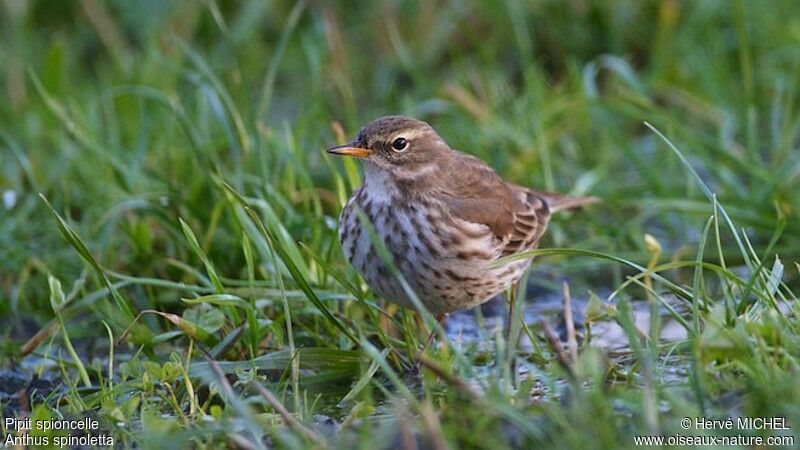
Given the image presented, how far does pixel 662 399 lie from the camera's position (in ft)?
13.3

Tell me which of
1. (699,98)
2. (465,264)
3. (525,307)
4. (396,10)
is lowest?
(525,307)

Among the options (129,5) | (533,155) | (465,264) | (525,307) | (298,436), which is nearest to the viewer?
(298,436)

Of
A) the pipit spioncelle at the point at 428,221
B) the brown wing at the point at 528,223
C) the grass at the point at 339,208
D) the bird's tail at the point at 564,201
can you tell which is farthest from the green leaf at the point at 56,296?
the bird's tail at the point at 564,201

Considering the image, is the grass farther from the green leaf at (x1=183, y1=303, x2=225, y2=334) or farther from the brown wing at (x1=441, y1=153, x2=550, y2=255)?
the brown wing at (x1=441, y1=153, x2=550, y2=255)

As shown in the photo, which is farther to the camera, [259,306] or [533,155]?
[533,155]

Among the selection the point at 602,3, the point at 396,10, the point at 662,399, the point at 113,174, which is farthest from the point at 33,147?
the point at 662,399

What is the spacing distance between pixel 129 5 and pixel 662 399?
6522 mm

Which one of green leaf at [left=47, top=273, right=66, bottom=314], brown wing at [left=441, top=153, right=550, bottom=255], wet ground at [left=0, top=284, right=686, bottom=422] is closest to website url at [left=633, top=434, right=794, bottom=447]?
wet ground at [left=0, top=284, right=686, bottom=422]

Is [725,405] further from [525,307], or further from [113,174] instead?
[113,174]

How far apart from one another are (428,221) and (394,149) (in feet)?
1.34

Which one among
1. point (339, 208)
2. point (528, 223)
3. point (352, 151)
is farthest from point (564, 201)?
point (352, 151)

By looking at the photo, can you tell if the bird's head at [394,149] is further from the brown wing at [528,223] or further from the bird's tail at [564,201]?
the bird's tail at [564,201]

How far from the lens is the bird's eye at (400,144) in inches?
217

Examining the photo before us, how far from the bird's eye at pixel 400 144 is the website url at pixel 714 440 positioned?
223cm
